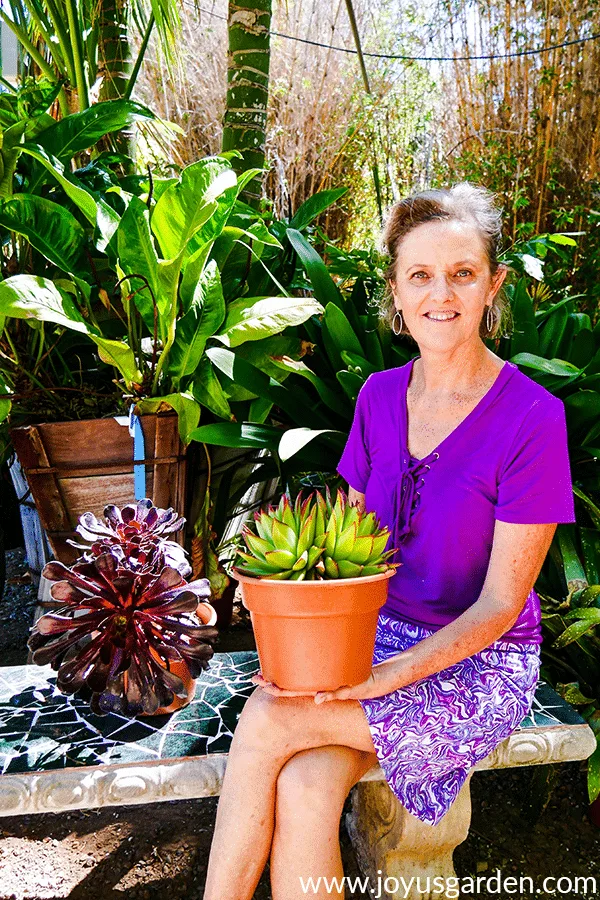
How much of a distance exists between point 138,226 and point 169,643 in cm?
91

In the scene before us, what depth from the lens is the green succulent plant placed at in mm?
1127

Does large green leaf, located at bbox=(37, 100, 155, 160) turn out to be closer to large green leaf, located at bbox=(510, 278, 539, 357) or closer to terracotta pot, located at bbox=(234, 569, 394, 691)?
large green leaf, located at bbox=(510, 278, 539, 357)

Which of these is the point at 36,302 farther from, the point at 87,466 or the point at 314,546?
the point at 314,546

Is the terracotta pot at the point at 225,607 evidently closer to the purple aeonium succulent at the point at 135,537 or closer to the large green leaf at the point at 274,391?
the large green leaf at the point at 274,391

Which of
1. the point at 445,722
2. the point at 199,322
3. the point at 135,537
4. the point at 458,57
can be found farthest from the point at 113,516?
the point at 458,57

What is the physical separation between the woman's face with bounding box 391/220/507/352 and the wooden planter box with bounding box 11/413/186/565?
70 centimetres

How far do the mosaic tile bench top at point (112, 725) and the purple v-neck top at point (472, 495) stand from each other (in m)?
0.31

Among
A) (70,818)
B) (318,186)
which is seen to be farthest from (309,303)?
(318,186)

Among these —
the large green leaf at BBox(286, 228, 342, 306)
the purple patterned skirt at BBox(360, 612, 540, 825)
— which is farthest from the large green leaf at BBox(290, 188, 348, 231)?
the purple patterned skirt at BBox(360, 612, 540, 825)

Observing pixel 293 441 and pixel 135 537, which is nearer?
pixel 135 537

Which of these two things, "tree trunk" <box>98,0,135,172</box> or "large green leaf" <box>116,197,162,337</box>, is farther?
"tree trunk" <box>98,0,135,172</box>

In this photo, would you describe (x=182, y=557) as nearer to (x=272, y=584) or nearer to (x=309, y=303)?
(x=272, y=584)

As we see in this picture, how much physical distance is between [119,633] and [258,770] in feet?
1.21

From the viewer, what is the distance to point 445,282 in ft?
4.50
